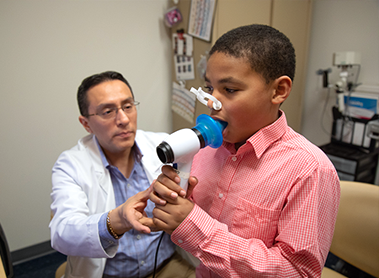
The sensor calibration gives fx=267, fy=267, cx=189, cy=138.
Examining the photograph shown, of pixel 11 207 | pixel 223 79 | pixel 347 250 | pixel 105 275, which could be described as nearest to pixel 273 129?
pixel 223 79

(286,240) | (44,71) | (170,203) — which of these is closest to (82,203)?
(170,203)

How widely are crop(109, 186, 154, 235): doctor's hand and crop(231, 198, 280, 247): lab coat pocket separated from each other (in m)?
0.29

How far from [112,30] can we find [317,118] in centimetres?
229

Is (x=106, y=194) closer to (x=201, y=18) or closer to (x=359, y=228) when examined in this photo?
(x=359, y=228)

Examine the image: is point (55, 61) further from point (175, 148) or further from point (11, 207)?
point (175, 148)

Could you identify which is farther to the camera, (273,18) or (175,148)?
(273,18)

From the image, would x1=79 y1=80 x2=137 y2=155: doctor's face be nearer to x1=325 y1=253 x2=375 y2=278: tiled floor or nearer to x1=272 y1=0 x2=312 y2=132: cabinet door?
x1=325 y1=253 x2=375 y2=278: tiled floor

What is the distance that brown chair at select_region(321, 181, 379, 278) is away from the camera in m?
1.16

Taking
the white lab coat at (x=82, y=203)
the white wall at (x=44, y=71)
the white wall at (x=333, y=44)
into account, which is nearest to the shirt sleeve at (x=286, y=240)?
the white lab coat at (x=82, y=203)

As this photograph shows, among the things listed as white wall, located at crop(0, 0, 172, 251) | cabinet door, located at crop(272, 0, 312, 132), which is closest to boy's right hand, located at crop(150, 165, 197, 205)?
white wall, located at crop(0, 0, 172, 251)

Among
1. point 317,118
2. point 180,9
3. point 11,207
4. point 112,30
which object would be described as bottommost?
point 11,207

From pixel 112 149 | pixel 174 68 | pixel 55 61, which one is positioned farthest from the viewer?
pixel 174 68

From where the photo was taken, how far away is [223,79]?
755 millimetres

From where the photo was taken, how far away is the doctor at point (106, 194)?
3.41 ft
